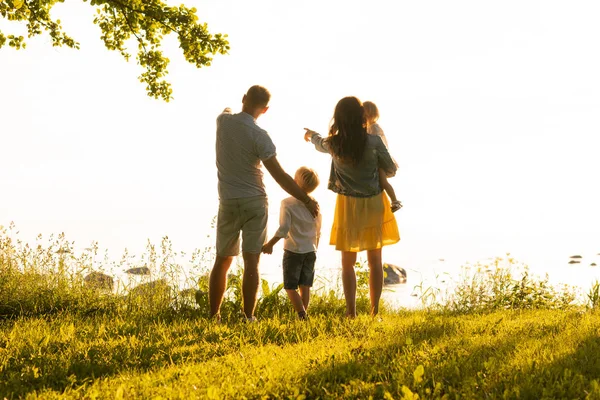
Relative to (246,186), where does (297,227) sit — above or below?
below

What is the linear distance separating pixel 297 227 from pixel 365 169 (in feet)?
3.49

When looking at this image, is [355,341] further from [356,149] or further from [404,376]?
[356,149]

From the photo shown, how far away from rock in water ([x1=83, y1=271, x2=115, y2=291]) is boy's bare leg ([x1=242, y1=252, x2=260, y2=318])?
106 inches

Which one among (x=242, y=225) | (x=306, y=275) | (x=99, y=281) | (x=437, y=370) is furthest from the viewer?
(x=99, y=281)

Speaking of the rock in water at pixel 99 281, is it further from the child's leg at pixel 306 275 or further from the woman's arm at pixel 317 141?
the woman's arm at pixel 317 141

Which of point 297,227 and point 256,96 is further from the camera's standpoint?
point 297,227

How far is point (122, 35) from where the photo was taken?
9281 millimetres

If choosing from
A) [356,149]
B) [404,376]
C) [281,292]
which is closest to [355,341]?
[404,376]

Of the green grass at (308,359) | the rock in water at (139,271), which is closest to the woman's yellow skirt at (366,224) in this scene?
the green grass at (308,359)

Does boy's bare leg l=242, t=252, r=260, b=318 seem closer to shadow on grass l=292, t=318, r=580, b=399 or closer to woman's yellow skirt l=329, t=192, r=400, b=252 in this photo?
woman's yellow skirt l=329, t=192, r=400, b=252

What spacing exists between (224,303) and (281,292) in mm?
1052

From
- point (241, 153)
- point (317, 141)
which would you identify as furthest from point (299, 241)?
point (241, 153)

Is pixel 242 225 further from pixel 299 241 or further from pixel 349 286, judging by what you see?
pixel 349 286

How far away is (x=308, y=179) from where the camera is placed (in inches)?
275
